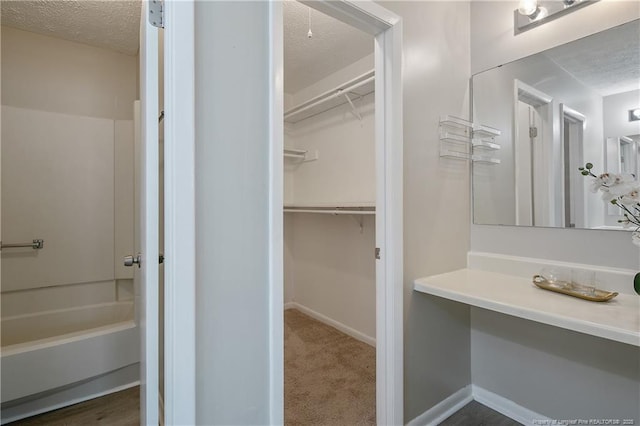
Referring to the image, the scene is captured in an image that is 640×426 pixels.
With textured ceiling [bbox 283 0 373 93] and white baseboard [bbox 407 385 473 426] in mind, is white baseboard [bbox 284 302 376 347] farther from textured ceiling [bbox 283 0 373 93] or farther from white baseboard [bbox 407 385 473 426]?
textured ceiling [bbox 283 0 373 93]

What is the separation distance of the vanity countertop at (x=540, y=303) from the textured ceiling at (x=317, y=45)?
1828 mm

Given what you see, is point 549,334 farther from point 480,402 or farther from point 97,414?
point 97,414

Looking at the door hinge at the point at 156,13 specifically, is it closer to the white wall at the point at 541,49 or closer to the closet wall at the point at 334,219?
the closet wall at the point at 334,219

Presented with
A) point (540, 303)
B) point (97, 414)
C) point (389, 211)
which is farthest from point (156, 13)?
point (97, 414)

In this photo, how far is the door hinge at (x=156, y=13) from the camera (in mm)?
928

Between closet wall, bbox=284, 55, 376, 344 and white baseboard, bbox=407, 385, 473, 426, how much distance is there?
0.86 metres

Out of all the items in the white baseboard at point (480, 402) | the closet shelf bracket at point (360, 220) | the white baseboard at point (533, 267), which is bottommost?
Answer: the white baseboard at point (480, 402)

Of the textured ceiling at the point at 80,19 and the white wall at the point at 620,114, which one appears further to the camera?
the textured ceiling at the point at 80,19

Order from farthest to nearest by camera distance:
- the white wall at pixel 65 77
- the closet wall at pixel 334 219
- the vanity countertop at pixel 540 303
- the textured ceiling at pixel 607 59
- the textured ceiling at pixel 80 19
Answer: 1. the closet wall at pixel 334 219
2. the white wall at pixel 65 77
3. the textured ceiling at pixel 80 19
4. the textured ceiling at pixel 607 59
5. the vanity countertop at pixel 540 303

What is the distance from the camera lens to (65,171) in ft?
7.24

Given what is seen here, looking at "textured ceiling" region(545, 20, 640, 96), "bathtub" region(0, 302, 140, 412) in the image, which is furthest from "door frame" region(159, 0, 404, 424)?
"bathtub" region(0, 302, 140, 412)

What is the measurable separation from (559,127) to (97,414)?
3.03 meters

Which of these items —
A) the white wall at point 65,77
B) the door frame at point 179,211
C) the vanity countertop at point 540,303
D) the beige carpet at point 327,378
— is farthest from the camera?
the white wall at point 65,77

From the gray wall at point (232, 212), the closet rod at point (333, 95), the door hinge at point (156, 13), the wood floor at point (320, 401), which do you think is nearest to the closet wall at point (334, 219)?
the closet rod at point (333, 95)
